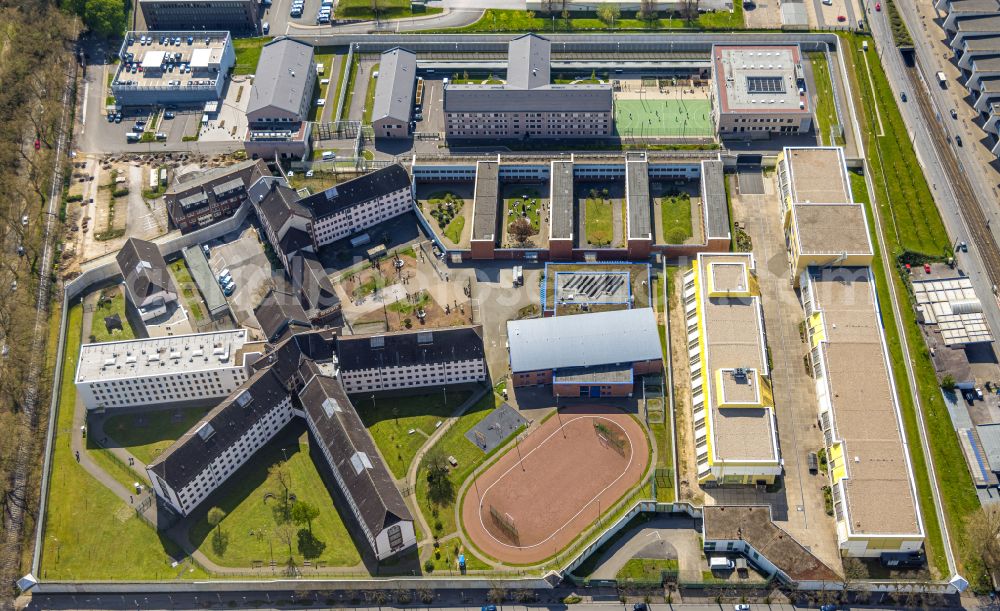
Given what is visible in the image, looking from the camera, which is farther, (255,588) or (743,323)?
(743,323)

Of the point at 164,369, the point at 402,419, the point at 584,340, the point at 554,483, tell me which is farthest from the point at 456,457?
the point at 164,369

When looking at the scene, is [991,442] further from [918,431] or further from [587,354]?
[587,354]

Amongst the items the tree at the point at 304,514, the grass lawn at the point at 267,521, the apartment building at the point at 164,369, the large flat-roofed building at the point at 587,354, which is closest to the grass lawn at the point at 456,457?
Result: the large flat-roofed building at the point at 587,354

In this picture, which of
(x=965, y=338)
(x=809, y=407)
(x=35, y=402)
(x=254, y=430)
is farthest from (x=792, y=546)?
(x=35, y=402)

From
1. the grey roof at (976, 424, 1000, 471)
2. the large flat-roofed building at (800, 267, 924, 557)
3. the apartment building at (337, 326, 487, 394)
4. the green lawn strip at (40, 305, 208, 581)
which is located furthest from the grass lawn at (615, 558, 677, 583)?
the green lawn strip at (40, 305, 208, 581)

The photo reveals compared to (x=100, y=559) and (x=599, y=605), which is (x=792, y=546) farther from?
(x=100, y=559)

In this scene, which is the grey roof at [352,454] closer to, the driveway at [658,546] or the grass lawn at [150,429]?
the grass lawn at [150,429]

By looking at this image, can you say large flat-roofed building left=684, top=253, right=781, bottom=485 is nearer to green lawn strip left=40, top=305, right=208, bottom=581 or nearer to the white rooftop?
the white rooftop
